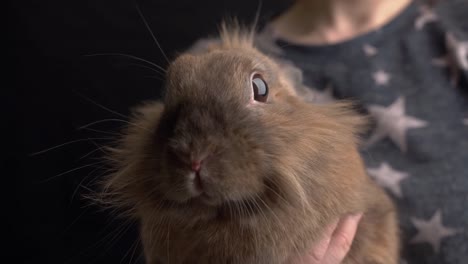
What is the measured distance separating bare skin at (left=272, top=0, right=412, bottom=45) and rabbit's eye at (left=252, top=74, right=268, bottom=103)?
128 cm

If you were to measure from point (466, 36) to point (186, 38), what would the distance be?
1.79 m

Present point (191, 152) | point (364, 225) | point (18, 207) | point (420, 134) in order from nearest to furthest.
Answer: point (191, 152) → point (364, 225) → point (420, 134) → point (18, 207)

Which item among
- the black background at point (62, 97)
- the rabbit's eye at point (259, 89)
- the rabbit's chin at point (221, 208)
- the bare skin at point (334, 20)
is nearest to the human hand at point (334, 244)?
the rabbit's chin at point (221, 208)

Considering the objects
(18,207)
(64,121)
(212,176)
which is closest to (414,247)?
(212,176)

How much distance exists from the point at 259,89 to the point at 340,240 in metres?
0.62

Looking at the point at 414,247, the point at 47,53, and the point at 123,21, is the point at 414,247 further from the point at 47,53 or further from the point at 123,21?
the point at 47,53

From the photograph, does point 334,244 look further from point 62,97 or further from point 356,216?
point 62,97

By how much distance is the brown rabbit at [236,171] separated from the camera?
1029 mm

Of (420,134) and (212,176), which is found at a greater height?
(212,176)

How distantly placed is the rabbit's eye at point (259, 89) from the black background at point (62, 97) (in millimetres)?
1654

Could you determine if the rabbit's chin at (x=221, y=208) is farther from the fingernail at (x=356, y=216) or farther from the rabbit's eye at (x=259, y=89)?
the fingernail at (x=356, y=216)

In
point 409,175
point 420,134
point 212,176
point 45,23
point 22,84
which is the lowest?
point 409,175

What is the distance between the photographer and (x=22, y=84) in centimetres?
282

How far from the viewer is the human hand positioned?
4.52 ft
